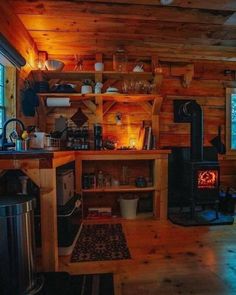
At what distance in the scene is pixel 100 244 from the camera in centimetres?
246

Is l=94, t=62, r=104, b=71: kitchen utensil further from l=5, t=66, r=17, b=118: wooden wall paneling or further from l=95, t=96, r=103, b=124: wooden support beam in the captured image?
l=5, t=66, r=17, b=118: wooden wall paneling

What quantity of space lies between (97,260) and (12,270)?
29.5 inches

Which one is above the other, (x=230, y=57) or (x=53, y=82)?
(x=230, y=57)

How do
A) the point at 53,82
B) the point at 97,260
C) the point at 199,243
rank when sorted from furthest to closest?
the point at 53,82
the point at 199,243
the point at 97,260

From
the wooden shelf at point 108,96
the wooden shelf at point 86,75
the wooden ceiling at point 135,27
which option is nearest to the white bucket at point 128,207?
the wooden shelf at point 108,96

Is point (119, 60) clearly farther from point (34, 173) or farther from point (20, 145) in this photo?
point (34, 173)

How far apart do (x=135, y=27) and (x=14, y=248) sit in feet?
8.36

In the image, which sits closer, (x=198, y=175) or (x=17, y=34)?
(x=17, y=34)

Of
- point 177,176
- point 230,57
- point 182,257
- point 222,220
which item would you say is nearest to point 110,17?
point 230,57

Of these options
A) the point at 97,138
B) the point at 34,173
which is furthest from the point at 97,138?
the point at 34,173

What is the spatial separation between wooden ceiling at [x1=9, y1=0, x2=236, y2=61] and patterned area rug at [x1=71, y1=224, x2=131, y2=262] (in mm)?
2321

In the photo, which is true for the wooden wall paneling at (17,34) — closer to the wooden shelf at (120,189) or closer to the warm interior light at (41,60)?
the warm interior light at (41,60)

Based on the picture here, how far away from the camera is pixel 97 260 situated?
7.02 ft

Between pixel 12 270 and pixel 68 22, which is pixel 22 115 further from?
pixel 12 270
